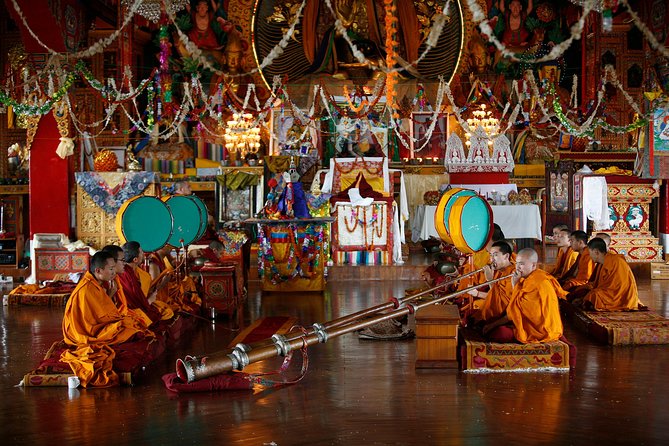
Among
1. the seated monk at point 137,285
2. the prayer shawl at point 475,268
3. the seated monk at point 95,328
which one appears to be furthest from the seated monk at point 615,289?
the seated monk at point 95,328

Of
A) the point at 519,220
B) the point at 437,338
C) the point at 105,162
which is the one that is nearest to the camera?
the point at 437,338

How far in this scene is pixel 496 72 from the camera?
20.5 meters

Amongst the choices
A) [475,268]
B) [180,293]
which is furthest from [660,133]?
[180,293]

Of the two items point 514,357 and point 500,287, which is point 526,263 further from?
point 514,357

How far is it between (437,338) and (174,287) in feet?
12.3

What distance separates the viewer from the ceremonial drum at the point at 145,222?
27.0 ft

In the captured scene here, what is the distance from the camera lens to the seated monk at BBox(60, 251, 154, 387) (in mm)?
6336

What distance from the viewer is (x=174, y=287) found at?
366 inches

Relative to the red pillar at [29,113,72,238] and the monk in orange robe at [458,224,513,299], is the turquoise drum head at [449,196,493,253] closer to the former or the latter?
the monk in orange robe at [458,224,513,299]

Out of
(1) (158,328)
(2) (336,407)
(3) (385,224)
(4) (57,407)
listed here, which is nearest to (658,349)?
(2) (336,407)

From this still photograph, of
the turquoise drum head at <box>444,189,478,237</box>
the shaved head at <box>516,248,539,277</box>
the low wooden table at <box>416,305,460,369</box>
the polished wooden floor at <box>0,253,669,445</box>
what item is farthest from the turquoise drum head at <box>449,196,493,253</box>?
the polished wooden floor at <box>0,253,669,445</box>

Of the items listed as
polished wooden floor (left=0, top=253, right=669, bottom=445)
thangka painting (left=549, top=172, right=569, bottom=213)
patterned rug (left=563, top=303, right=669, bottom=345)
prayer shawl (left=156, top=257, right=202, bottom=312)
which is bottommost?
polished wooden floor (left=0, top=253, right=669, bottom=445)

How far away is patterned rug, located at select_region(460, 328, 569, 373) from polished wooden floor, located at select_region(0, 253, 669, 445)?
13cm

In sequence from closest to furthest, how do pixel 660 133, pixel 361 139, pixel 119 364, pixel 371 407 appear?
1. pixel 371 407
2. pixel 119 364
3. pixel 660 133
4. pixel 361 139
